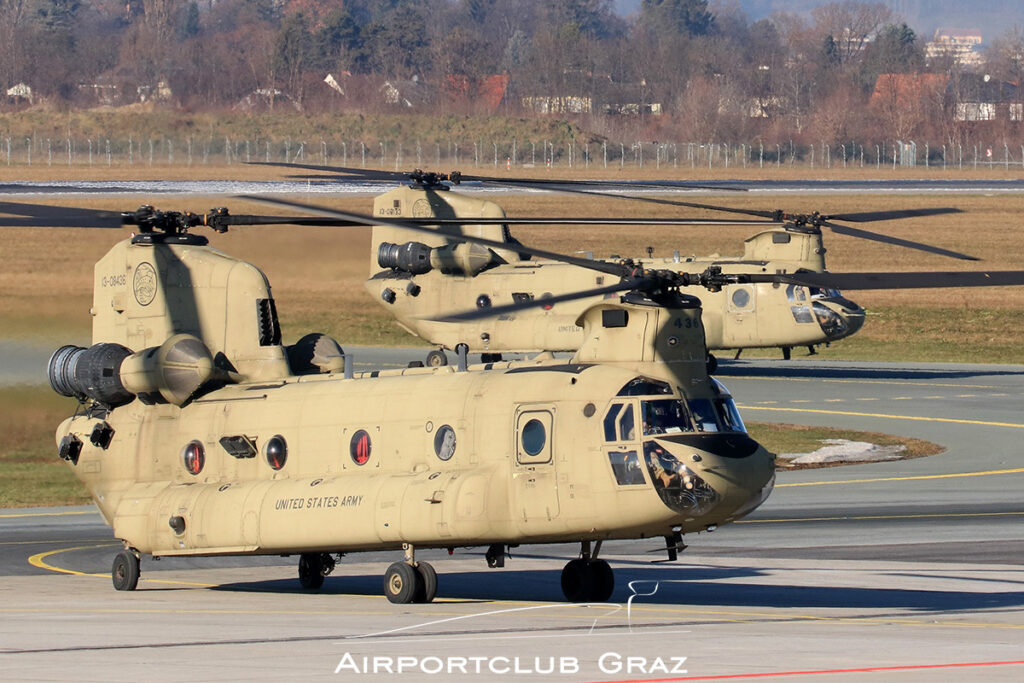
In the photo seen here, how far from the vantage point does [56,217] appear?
20812 mm

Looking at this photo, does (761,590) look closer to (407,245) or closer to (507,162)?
(407,245)

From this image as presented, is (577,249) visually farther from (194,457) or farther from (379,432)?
(379,432)

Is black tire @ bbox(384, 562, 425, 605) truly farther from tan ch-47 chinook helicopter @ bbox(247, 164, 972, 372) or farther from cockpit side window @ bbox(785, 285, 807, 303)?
cockpit side window @ bbox(785, 285, 807, 303)

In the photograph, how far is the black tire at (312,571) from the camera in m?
22.3

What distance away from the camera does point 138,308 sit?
921 inches

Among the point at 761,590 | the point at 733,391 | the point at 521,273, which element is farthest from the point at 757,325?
the point at 761,590

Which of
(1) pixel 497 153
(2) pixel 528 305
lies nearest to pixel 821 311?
(2) pixel 528 305

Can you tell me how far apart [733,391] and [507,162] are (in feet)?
253

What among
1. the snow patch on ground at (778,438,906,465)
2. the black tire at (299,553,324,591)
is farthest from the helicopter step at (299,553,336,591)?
the snow patch on ground at (778,438,906,465)

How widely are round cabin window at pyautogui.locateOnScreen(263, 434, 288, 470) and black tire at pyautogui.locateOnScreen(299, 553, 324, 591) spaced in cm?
164

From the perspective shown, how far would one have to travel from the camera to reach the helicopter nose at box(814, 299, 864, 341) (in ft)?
146

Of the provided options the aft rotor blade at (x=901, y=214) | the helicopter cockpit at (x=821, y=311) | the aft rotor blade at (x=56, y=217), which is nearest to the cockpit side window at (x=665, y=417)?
the aft rotor blade at (x=56, y=217)

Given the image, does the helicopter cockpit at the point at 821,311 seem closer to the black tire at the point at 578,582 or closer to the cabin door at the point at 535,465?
the black tire at the point at 578,582

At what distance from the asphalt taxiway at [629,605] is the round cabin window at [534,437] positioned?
6.14 ft
